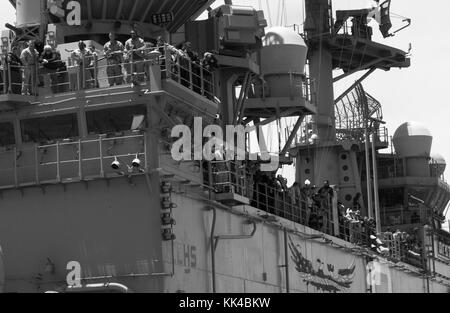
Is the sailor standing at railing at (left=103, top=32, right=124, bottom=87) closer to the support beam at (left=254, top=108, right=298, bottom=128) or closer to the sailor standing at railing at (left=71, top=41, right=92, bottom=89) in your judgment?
the sailor standing at railing at (left=71, top=41, right=92, bottom=89)

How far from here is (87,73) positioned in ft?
98.9

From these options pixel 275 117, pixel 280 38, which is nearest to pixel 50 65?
pixel 280 38

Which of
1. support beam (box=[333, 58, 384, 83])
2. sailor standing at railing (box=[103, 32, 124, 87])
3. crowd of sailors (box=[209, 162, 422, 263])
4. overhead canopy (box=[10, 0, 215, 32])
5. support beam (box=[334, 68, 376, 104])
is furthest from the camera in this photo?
support beam (box=[333, 58, 384, 83])

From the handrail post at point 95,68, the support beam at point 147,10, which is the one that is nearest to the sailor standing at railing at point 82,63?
the handrail post at point 95,68

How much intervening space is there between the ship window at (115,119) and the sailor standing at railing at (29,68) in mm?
1592

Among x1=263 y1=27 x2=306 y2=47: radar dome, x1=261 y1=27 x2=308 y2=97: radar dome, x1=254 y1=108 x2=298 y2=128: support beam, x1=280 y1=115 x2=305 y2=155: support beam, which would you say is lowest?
x1=280 y1=115 x2=305 y2=155: support beam

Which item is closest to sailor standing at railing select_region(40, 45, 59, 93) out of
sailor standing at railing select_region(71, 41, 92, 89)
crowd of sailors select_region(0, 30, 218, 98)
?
crowd of sailors select_region(0, 30, 218, 98)

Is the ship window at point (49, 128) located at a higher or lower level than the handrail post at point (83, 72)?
lower

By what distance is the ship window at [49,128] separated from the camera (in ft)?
98.7

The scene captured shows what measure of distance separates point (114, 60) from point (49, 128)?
238 centimetres

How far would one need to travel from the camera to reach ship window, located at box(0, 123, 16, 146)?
30609mm

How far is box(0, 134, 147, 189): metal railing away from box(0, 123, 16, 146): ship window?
1.19ft

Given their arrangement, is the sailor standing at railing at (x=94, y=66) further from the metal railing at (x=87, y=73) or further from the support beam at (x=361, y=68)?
the support beam at (x=361, y=68)

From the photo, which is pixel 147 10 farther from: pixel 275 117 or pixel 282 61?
pixel 275 117
